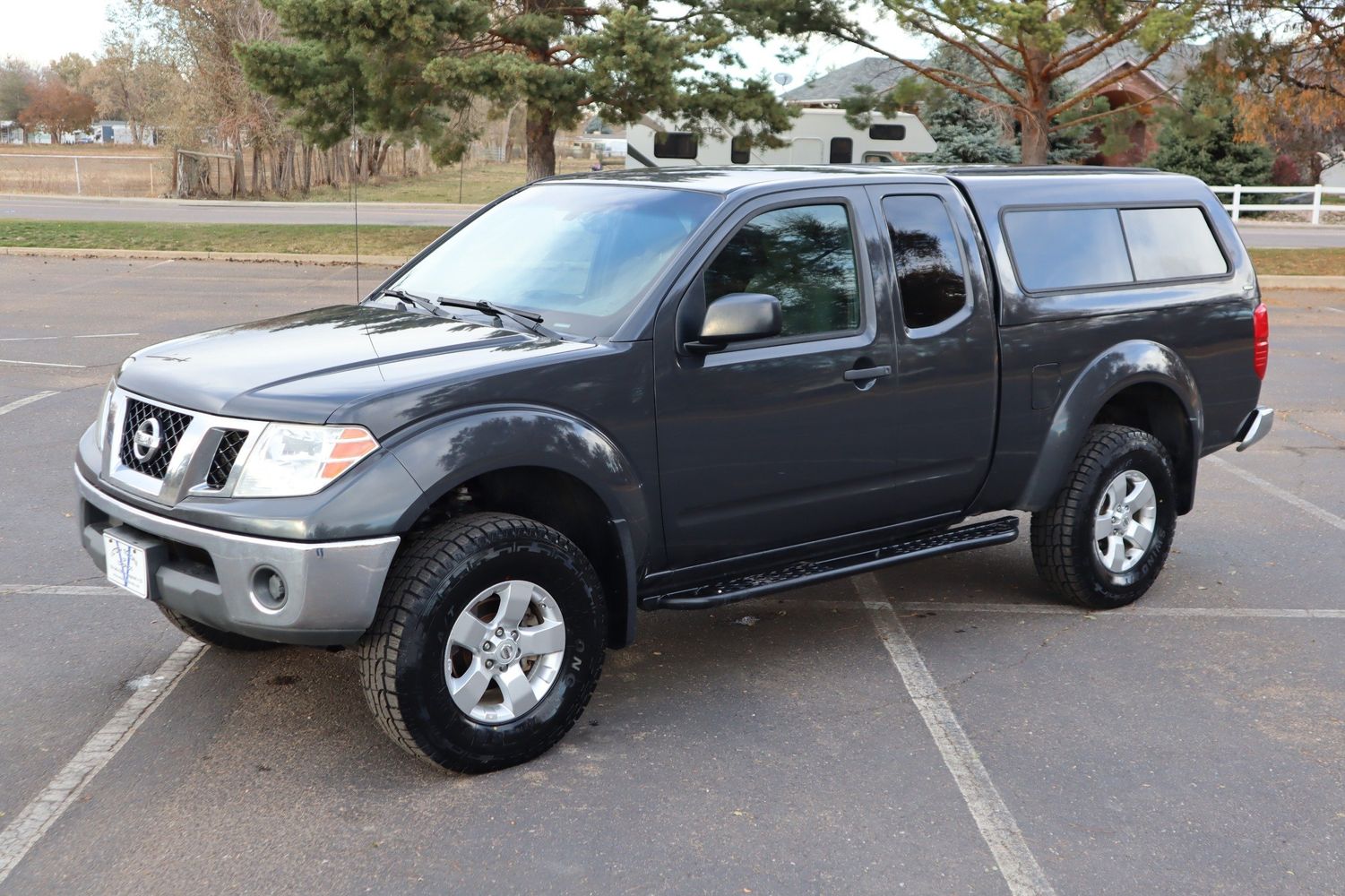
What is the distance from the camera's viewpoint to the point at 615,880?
3.55 meters

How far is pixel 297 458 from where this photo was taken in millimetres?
3854

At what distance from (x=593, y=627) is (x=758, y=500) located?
0.82 metres

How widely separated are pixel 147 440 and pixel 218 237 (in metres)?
20.1

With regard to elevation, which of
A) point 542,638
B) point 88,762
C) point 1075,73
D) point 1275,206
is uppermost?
point 1075,73

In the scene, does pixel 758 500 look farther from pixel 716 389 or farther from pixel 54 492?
pixel 54 492

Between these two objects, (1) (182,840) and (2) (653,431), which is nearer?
(1) (182,840)

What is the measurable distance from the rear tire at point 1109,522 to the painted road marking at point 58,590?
399cm

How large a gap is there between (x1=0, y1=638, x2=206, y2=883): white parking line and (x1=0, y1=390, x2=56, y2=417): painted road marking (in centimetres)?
504

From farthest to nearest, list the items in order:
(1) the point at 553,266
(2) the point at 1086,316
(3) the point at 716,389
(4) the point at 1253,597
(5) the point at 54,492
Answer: (5) the point at 54,492 → (4) the point at 1253,597 → (2) the point at 1086,316 → (1) the point at 553,266 → (3) the point at 716,389

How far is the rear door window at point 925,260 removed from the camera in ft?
16.9

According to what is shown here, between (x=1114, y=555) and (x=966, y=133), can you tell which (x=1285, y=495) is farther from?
(x=966, y=133)

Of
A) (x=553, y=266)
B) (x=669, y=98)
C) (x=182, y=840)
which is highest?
(x=669, y=98)

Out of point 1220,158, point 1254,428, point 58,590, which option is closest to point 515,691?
point 58,590

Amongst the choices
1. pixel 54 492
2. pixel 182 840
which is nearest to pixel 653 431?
pixel 182 840
